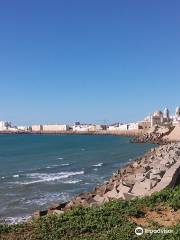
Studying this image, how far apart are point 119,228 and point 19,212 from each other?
9.48 meters

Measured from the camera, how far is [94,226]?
9.26 m

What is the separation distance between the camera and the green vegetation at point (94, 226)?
866cm

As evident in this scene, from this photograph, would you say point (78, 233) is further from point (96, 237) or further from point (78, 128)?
point (78, 128)

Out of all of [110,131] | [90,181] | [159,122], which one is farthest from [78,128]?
[90,181]

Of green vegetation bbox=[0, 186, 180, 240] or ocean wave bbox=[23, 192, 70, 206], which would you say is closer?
green vegetation bbox=[0, 186, 180, 240]

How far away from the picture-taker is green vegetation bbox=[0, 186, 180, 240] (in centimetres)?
866
